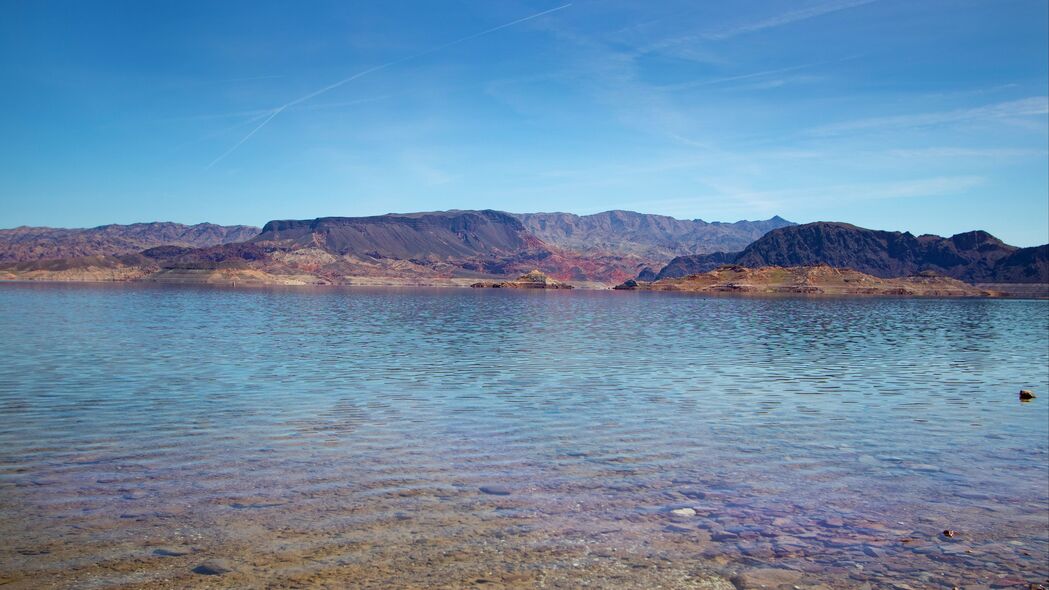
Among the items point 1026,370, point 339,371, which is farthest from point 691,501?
point 1026,370

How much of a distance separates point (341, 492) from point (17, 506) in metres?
6.26

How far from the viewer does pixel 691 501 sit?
15.3m

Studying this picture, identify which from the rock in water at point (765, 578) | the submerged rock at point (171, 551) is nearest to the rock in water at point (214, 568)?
the submerged rock at point (171, 551)

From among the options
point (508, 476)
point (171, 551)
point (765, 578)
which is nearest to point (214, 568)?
point (171, 551)

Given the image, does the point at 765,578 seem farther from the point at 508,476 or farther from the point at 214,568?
the point at 214,568

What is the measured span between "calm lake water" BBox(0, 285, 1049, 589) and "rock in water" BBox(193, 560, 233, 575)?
0.48ft

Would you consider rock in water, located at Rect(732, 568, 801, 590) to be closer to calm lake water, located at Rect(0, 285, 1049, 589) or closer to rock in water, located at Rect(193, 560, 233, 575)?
calm lake water, located at Rect(0, 285, 1049, 589)

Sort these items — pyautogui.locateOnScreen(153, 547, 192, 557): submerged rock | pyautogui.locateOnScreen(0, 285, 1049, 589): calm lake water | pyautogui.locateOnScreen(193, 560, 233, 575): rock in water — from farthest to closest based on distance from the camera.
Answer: pyautogui.locateOnScreen(0, 285, 1049, 589): calm lake water
pyautogui.locateOnScreen(153, 547, 192, 557): submerged rock
pyautogui.locateOnScreen(193, 560, 233, 575): rock in water

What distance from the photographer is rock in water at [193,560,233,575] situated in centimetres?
1078

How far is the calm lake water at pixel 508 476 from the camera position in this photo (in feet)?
37.8

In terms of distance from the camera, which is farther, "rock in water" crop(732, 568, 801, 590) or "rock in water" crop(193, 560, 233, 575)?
"rock in water" crop(732, 568, 801, 590)

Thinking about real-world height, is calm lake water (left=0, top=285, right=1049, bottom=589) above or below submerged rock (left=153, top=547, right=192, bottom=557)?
below

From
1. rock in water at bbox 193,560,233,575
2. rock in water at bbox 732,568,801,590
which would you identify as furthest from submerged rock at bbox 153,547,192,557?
rock in water at bbox 732,568,801,590

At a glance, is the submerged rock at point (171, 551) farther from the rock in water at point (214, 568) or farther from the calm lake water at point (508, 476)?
the rock in water at point (214, 568)
